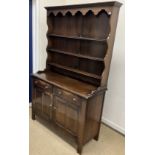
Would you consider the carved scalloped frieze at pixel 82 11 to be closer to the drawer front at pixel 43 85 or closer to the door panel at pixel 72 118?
the drawer front at pixel 43 85

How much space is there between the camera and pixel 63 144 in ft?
7.76

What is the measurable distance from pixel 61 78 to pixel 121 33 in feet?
3.78

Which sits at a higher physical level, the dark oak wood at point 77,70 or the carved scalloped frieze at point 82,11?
the carved scalloped frieze at point 82,11

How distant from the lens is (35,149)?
87.7 inches

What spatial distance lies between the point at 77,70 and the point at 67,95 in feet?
1.73

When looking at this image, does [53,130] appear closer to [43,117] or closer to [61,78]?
[43,117]

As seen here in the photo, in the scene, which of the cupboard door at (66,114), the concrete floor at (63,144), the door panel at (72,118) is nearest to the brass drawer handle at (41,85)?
the cupboard door at (66,114)

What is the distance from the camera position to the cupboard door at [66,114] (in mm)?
2180

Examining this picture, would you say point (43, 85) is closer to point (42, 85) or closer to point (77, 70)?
point (42, 85)

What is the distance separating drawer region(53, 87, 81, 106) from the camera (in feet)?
6.86

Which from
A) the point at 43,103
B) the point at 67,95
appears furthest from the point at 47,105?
the point at 67,95

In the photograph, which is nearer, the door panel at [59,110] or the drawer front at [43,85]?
the door panel at [59,110]
